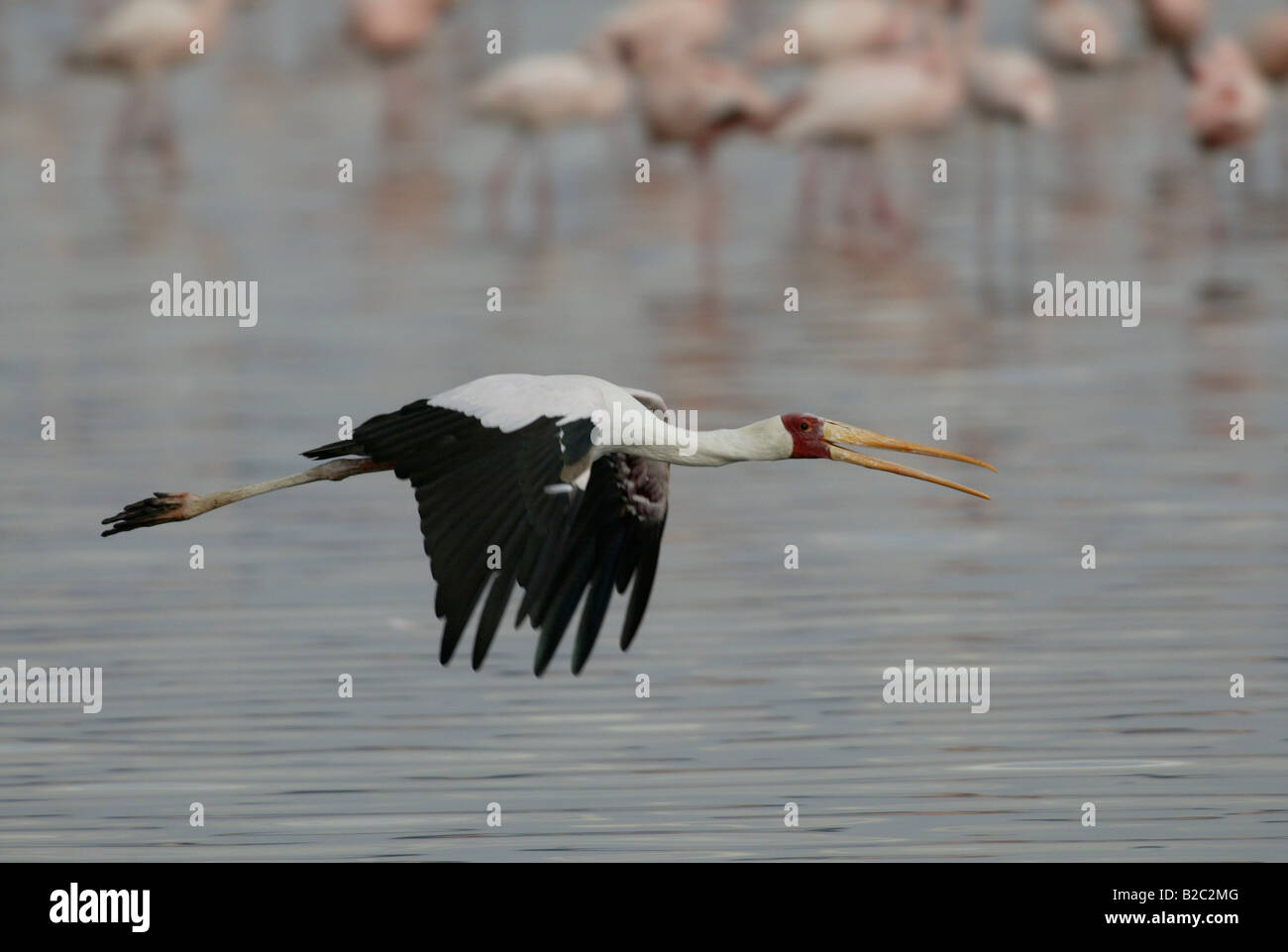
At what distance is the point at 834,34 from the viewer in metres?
24.3

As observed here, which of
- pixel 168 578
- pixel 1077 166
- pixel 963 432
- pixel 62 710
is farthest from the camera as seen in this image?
pixel 1077 166

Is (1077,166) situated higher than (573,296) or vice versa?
(1077,166)

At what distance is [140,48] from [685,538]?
43.1ft

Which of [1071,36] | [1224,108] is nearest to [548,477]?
[1224,108]

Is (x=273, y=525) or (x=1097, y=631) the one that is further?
(x=273, y=525)

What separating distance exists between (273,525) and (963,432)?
3304mm

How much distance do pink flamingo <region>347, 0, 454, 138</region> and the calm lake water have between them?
76.6 inches

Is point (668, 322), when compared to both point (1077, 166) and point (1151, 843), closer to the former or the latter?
point (1077, 166)

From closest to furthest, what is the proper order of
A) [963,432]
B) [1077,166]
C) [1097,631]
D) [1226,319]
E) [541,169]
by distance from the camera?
[1097,631] → [963,432] → [1226,319] → [541,169] → [1077,166]

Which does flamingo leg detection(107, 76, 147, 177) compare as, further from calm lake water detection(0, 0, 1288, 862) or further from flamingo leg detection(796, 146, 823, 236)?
flamingo leg detection(796, 146, 823, 236)

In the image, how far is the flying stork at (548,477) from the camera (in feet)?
28.2

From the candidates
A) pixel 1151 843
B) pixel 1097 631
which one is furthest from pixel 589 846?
pixel 1097 631

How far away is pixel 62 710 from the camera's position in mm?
10195

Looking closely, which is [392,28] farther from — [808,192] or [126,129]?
[808,192]
